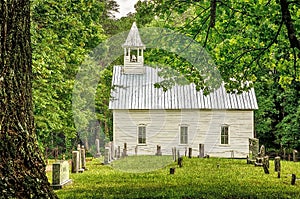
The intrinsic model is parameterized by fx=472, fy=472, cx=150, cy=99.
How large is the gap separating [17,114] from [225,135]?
30.7 metres

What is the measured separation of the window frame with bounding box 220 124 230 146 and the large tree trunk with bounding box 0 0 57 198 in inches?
1189

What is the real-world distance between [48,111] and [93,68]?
54.9ft

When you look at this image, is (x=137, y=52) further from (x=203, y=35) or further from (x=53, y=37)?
(x=203, y=35)

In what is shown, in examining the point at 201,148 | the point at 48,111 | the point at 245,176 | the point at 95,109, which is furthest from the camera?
the point at 95,109

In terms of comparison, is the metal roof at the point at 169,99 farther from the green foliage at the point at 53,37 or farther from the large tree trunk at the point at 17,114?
the large tree trunk at the point at 17,114

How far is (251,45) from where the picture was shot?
1477 cm

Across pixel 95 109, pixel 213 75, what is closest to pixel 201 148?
pixel 95 109

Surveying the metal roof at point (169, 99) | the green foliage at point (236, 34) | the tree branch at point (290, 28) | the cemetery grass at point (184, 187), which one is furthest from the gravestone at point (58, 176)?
the metal roof at point (169, 99)

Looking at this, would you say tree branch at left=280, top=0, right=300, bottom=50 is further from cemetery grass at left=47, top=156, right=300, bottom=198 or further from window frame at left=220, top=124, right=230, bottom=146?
window frame at left=220, top=124, right=230, bottom=146

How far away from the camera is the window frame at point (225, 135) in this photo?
116 ft

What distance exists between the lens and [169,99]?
3500 centimetres

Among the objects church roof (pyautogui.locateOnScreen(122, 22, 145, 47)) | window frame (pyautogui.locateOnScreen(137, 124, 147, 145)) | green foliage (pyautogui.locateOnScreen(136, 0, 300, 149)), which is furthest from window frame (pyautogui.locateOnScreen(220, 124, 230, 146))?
green foliage (pyautogui.locateOnScreen(136, 0, 300, 149))

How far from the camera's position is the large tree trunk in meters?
5.67

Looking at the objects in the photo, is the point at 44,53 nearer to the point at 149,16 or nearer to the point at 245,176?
the point at 149,16
